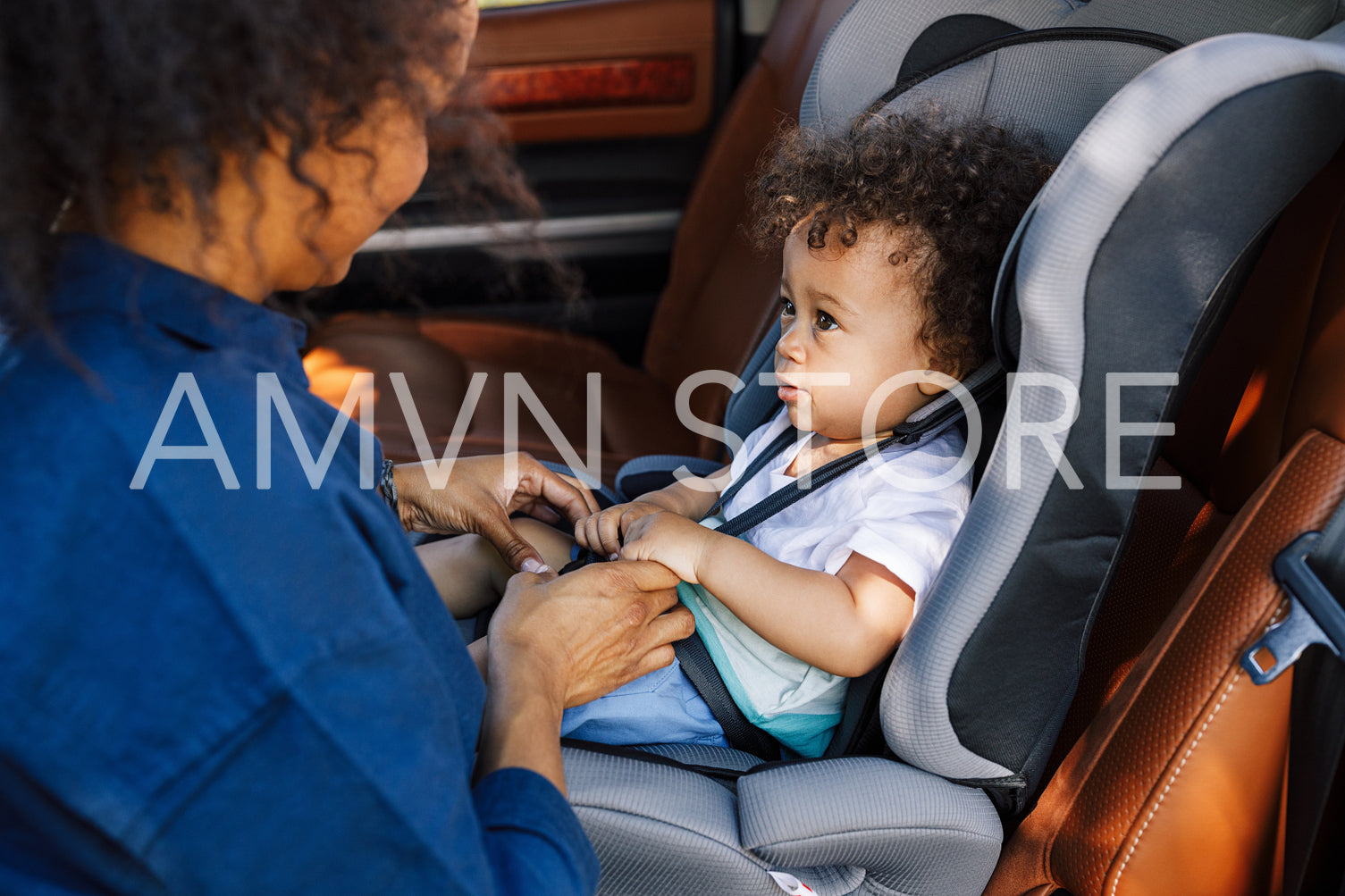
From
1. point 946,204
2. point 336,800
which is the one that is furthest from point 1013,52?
point 336,800

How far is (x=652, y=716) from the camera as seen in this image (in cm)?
109

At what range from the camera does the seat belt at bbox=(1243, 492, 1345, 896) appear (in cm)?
79

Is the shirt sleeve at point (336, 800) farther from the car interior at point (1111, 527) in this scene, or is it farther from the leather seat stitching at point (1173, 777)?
the leather seat stitching at point (1173, 777)

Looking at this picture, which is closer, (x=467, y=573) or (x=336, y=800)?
(x=336, y=800)

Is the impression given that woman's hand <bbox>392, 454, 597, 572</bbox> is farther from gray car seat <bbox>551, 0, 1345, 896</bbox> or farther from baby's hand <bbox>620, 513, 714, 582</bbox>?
gray car seat <bbox>551, 0, 1345, 896</bbox>

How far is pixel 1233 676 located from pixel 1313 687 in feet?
0.20

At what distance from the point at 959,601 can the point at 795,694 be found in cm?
27

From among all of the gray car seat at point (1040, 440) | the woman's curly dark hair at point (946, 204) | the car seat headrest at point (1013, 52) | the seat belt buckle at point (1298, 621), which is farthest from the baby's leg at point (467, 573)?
the seat belt buckle at point (1298, 621)

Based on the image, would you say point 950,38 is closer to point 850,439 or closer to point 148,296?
point 850,439

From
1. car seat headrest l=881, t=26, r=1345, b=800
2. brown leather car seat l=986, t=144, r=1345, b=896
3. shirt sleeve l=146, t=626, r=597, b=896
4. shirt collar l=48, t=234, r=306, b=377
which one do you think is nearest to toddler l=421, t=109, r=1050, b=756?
car seat headrest l=881, t=26, r=1345, b=800

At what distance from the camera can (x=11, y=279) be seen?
53cm

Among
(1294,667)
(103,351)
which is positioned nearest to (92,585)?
(103,351)

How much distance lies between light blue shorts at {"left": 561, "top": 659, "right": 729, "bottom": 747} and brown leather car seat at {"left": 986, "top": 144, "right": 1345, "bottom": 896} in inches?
A: 13.9

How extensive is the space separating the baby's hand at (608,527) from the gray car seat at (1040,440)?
9.5 inches
